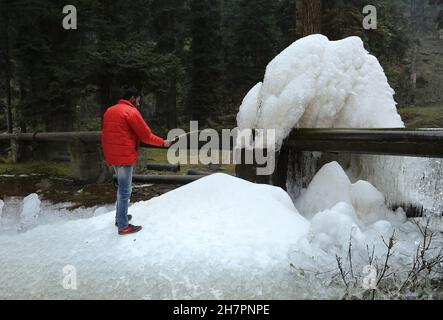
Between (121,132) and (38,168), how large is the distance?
9.39 meters

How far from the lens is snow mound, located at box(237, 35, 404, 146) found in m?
5.50

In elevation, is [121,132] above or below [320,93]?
below

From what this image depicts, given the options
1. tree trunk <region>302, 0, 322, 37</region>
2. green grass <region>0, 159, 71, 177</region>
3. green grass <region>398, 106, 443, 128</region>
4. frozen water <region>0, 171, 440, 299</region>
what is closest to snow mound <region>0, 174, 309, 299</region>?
frozen water <region>0, 171, 440, 299</region>

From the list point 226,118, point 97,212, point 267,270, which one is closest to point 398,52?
point 226,118

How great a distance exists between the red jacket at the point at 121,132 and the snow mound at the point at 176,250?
80 centimetres

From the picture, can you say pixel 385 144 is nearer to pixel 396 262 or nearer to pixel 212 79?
pixel 396 262

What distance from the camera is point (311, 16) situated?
1029 centimetres

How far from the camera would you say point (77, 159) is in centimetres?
998

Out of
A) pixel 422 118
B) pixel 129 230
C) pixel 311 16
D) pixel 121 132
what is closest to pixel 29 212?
pixel 129 230

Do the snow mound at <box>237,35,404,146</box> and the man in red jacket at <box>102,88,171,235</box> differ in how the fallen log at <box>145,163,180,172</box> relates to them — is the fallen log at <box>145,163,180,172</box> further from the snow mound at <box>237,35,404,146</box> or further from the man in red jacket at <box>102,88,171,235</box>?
the man in red jacket at <box>102,88,171,235</box>

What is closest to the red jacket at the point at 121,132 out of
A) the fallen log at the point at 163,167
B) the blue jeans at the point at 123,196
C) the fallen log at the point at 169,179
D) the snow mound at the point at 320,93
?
the blue jeans at the point at 123,196

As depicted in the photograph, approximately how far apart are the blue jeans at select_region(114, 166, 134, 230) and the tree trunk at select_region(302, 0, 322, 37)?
767 centimetres

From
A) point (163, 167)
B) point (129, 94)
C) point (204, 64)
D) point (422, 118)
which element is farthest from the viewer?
point (204, 64)

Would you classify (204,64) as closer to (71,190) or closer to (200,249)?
(71,190)
